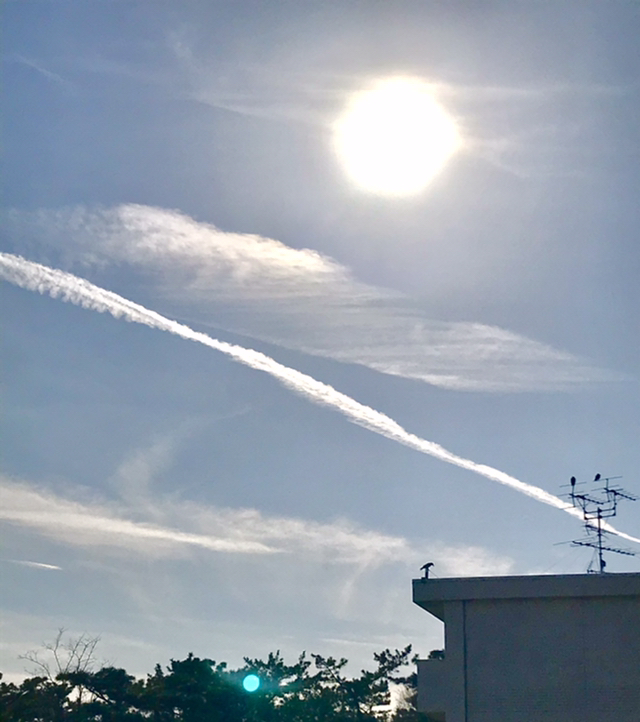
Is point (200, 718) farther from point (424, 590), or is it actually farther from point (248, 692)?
point (424, 590)

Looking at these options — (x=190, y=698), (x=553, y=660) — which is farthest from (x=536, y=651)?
(x=190, y=698)

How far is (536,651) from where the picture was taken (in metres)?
27.3

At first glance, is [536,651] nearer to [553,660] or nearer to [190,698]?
[553,660]

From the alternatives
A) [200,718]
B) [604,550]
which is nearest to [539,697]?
[604,550]

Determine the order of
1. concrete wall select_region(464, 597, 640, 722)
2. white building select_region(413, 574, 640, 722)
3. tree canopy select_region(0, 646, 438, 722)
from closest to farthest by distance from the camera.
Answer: concrete wall select_region(464, 597, 640, 722)
white building select_region(413, 574, 640, 722)
tree canopy select_region(0, 646, 438, 722)

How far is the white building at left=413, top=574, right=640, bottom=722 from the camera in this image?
26.5 m

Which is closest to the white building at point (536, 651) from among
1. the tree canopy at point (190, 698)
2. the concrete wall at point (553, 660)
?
the concrete wall at point (553, 660)

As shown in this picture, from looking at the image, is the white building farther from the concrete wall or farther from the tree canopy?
the tree canopy

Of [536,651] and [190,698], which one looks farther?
[190,698]

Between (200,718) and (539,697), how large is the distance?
2372 cm

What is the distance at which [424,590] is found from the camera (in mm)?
28391

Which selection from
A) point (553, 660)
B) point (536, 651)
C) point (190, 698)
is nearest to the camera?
point (553, 660)

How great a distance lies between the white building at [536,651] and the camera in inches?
1041

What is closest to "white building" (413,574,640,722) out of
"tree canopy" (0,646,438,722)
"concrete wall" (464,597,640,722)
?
"concrete wall" (464,597,640,722)
